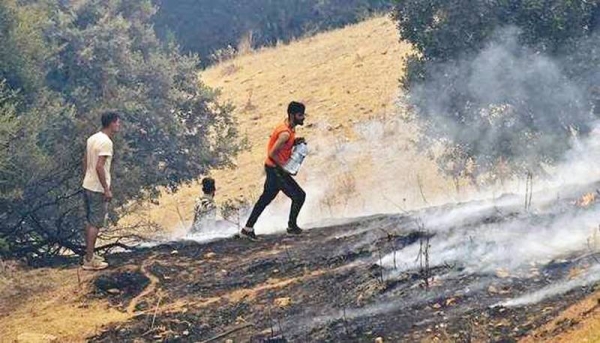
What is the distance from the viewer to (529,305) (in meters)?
6.16

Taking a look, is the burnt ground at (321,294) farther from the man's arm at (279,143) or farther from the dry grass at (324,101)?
the dry grass at (324,101)

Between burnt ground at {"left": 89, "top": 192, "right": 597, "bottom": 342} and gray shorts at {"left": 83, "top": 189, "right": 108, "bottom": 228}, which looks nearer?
burnt ground at {"left": 89, "top": 192, "right": 597, "bottom": 342}

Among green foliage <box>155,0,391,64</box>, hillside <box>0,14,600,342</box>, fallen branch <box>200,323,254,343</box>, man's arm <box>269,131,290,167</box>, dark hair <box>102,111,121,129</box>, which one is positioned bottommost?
fallen branch <box>200,323,254,343</box>

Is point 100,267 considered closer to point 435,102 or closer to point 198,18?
point 435,102

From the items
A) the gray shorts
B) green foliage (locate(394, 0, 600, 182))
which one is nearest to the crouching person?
the gray shorts

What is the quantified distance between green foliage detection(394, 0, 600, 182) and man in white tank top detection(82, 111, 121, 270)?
6032 millimetres

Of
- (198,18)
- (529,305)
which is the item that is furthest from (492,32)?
(198,18)

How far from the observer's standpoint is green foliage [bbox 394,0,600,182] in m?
11.7

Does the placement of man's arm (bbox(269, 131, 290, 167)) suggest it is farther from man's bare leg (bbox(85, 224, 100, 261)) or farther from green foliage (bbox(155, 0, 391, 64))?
green foliage (bbox(155, 0, 391, 64))

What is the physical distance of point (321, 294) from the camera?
7090 mm

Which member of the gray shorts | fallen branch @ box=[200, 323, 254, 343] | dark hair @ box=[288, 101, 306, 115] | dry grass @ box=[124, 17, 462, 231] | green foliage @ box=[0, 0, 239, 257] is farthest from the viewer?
dry grass @ box=[124, 17, 462, 231]

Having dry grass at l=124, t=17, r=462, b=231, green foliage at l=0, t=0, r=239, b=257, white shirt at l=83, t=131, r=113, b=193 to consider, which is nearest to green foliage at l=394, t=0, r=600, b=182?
dry grass at l=124, t=17, r=462, b=231

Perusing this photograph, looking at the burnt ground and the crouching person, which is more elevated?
the crouching person

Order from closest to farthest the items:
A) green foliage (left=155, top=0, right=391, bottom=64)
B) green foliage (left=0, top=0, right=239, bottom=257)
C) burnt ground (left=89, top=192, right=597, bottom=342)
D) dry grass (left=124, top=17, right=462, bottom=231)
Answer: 1. burnt ground (left=89, top=192, right=597, bottom=342)
2. green foliage (left=0, top=0, right=239, bottom=257)
3. dry grass (left=124, top=17, right=462, bottom=231)
4. green foliage (left=155, top=0, right=391, bottom=64)
